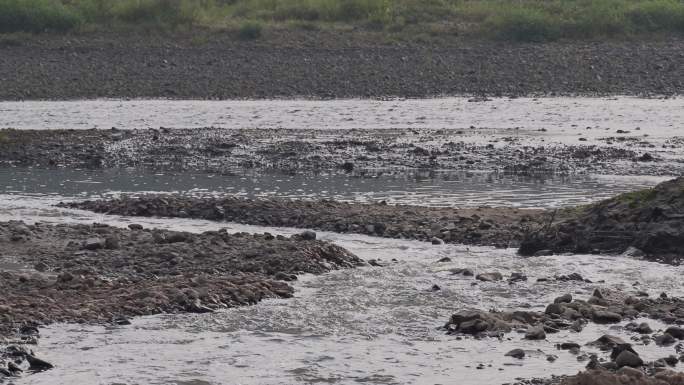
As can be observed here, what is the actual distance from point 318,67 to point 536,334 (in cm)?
2662

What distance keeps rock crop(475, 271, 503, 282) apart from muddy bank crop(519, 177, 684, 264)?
1.65 m

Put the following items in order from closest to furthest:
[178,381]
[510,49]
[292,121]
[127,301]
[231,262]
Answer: [178,381]
[127,301]
[231,262]
[292,121]
[510,49]

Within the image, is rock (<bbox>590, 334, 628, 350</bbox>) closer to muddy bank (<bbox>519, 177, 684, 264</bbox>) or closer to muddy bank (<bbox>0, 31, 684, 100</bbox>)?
muddy bank (<bbox>519, 177, 684, 264</bbox>)

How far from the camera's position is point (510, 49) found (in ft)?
133

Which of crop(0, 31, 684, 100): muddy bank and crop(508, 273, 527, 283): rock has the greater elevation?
crop(0, 31, 684, 100): muddy bank

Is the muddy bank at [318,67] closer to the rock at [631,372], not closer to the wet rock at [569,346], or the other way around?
the wet rock at [569,346]

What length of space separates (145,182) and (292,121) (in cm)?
824

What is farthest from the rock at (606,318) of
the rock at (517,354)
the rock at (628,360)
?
the rock at (628,360)

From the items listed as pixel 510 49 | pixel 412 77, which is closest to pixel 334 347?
pixel 412 77

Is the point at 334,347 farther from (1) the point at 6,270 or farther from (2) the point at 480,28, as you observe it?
(2) the point at 480,28

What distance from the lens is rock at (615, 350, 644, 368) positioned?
10.6 meters

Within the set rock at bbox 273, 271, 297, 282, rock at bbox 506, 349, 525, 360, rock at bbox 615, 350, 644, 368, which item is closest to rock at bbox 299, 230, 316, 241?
rock at bbox 273, 271, 297, 282

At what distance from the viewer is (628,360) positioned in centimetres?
1058

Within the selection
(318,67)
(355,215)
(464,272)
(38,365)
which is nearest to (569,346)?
(464,272)
